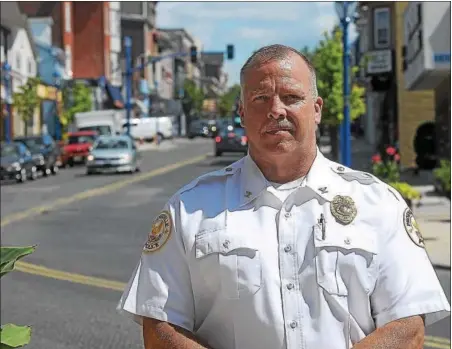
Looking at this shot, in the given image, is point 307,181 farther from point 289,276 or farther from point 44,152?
point 44,152

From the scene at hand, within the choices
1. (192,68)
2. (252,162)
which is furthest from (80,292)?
(192,68)

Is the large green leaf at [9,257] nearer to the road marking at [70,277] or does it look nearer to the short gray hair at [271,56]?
the short gray hair at [271,56]

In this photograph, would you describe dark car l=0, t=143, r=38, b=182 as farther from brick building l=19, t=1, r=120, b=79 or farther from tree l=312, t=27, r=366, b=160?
brick building l=19, t=1, r=120, b=79

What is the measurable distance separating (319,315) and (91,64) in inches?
3045

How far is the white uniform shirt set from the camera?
2.64m

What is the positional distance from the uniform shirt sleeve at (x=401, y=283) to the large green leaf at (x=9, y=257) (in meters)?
1.00

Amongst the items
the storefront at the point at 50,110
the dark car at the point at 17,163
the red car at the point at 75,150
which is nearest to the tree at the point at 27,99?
the red car at the point at 75,150

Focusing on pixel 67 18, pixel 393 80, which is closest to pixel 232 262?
pixel 393 80

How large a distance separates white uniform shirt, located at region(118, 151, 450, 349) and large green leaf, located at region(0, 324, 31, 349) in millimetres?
387

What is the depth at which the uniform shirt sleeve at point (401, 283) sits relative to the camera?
8.73ft

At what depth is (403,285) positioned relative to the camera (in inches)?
105

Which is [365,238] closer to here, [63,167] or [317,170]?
[317,170]

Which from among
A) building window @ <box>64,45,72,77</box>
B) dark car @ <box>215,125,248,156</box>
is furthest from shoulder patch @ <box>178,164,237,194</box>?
building window @ <box>64,45,72,77</box>

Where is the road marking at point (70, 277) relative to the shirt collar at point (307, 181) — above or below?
below
